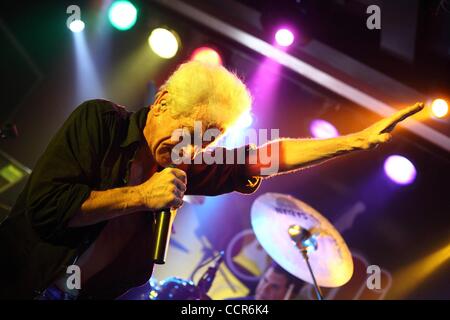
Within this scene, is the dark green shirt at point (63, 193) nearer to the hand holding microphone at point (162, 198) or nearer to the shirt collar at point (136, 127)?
the shirt collar at point (136, 127)

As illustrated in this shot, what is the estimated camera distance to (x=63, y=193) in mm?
1303

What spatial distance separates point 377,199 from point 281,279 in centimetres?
131

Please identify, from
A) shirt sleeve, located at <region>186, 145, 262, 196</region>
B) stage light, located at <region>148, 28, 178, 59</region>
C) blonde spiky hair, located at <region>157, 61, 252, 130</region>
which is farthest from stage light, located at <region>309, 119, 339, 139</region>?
blonde spiky hair, located at <region>157, 61, 252, 130</region>

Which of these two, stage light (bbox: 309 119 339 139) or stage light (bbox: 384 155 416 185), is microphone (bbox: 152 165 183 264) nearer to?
stage light (bbox: 309 119 339 139)

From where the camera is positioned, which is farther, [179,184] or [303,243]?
[303,243]

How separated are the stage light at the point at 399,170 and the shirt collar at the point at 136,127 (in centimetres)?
275

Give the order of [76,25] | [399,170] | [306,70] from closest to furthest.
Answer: [306,70] < [399,170] < [76,25]

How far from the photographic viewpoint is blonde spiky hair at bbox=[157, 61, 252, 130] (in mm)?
1619

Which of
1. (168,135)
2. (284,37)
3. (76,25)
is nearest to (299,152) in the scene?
(168,135)

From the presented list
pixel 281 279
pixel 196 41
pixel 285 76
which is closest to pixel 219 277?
pixel 281 279

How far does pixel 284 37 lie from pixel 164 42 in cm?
114

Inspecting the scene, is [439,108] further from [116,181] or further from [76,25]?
[76,25]

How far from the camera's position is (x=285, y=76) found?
12.0 ft

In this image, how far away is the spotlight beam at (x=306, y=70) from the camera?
3291 mm
